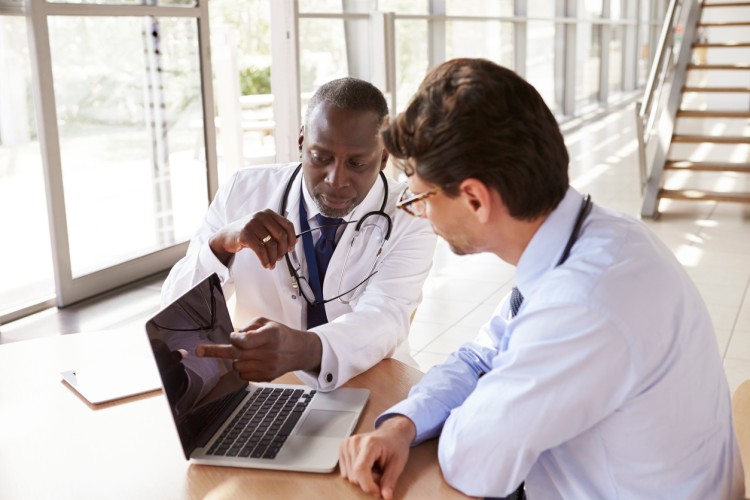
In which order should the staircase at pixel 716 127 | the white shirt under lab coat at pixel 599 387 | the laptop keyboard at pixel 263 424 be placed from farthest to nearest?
the staircase at pixel 716 127 < the laptop keyboard at pixel 263 424 < the white shirt under lab coat at pixel 599 387

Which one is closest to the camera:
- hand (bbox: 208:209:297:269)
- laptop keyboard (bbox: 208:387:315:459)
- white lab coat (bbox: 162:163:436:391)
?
laptop keyboard (bbox: 208:387:315:459)

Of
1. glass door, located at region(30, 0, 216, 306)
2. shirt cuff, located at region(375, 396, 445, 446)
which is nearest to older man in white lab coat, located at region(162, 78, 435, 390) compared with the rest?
shirt cuff, located at region(375, 396, 445, 446)

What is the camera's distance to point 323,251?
6.49ft

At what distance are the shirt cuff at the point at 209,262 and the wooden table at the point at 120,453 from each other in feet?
1.08

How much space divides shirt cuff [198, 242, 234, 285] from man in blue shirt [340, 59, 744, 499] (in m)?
0.74

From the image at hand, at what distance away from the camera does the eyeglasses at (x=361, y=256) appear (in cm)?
194

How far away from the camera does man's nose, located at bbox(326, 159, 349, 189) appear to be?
6.15ft

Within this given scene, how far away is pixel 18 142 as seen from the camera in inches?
168

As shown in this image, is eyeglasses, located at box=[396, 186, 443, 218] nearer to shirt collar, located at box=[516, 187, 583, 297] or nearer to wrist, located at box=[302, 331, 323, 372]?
shirt collar, located at box=[516, 187, 583, 297]

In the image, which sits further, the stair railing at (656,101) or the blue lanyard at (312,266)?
the stair railing at (656,101)

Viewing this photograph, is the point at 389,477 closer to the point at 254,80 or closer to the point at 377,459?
the point at 377,459

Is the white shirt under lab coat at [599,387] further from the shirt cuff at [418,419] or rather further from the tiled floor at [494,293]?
the tiled floor at [494,293]

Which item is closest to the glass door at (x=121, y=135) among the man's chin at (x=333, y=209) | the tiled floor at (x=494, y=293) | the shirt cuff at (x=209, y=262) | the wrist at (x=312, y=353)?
the tiled floor at (x=494, y=293)

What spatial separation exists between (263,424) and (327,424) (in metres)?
0.11
